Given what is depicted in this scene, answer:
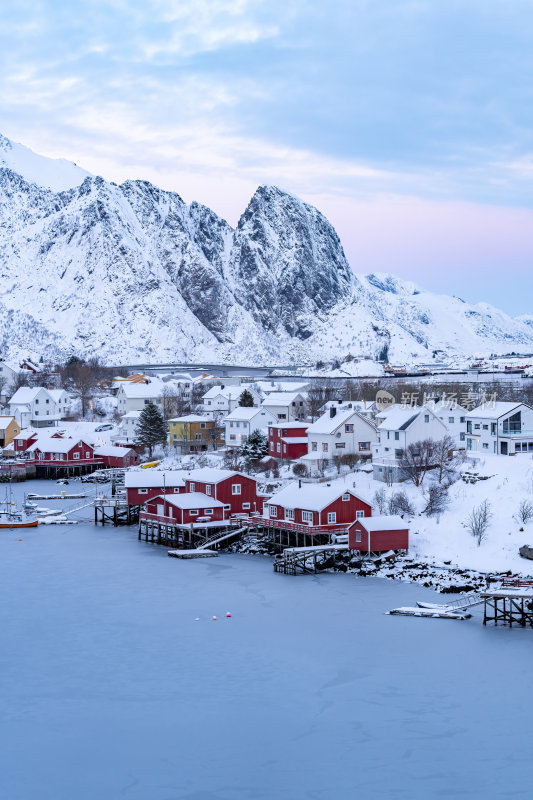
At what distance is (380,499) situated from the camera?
147ft

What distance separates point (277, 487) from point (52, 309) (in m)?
146

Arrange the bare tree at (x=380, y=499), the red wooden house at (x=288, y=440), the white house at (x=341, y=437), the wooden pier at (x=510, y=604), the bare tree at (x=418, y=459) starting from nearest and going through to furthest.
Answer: the wooden pier at (x=510, y=604)
the bare tree at (x=380, y=499)
the bare tree at (x=418, y=459)
the white house at (x=341, y=437)
the red wooden house at (x=288, y=440)

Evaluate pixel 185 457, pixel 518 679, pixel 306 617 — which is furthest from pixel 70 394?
pixel 518 679

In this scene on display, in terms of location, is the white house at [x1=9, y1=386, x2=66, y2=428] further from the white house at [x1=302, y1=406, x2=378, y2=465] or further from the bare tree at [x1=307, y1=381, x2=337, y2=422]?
the white house at [x1=302, y1=406, x2=378, y2=465]

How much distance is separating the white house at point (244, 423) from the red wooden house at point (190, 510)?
78.1 ft

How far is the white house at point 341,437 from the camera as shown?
5762 centimetres

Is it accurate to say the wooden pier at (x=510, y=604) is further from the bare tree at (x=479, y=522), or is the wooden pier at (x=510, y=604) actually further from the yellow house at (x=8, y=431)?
the yellow house at (x=8, y=431)

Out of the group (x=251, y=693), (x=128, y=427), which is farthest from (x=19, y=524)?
(x=128, y=427)

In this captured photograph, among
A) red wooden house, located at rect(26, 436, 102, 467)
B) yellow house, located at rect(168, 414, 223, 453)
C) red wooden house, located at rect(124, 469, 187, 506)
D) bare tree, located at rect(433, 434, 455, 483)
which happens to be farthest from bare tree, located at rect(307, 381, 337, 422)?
red wooden house, located at rect(124, 469, 187, 506)

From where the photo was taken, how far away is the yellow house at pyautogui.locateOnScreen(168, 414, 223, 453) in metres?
74.2

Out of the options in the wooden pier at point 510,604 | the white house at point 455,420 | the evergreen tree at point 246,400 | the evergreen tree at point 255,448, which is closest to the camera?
the wooden pier at point 510,604

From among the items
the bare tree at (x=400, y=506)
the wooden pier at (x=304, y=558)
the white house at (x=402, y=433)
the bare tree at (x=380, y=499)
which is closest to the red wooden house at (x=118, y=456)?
the white house at (x=402, y=433)

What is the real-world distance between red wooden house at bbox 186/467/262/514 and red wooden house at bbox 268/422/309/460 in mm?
13863

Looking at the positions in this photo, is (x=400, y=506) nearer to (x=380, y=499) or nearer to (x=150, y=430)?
(x=380, y=499)
